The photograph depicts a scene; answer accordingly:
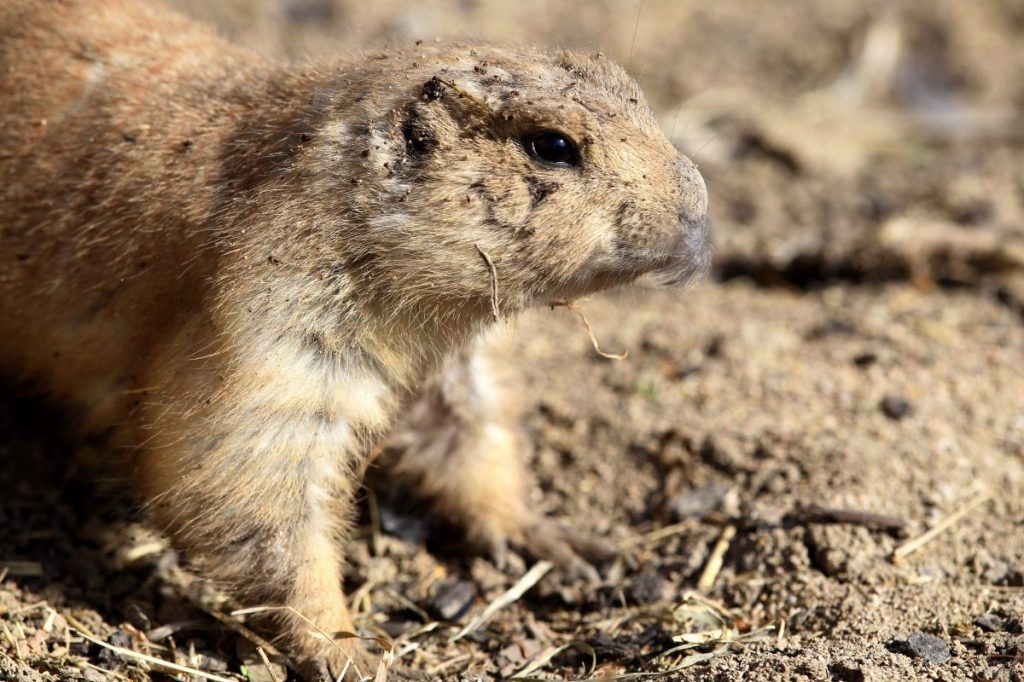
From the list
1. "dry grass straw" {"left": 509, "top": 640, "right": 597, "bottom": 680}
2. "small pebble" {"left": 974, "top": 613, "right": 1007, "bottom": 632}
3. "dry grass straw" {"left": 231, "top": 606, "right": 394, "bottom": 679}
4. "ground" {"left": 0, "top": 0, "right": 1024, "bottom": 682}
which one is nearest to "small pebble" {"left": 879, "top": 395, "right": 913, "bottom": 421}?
"ground" {"left": 0, "top": 0, "right": 1024, "bottom": 682}

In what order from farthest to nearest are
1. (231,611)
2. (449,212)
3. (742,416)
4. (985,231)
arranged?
(985,231) → (742,416) → (231,611) → (449,212)

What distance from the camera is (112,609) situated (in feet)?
14.3

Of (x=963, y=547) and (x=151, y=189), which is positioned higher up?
(x=151, y=189)

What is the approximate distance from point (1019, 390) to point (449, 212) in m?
3.14

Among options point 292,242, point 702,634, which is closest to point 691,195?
point 292,242

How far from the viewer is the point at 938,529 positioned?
14.4 ft

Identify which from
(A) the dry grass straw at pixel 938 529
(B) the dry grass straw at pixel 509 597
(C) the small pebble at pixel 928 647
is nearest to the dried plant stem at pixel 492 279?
(B) the dry grass straw at pixel 509 597

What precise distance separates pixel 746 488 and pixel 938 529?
2.62 feet

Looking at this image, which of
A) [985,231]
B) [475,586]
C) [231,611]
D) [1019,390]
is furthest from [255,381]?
[985,231]

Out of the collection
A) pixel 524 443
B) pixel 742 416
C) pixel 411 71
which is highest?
pixel 411 71

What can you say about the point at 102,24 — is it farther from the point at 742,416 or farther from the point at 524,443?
the point at 742,416

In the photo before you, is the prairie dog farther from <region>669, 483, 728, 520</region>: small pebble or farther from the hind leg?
<region>669, 483, 728, 520</region>: small pebble

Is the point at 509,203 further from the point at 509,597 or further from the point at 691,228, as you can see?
the point at 509,597

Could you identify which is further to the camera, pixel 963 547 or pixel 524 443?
pixel 524 443
